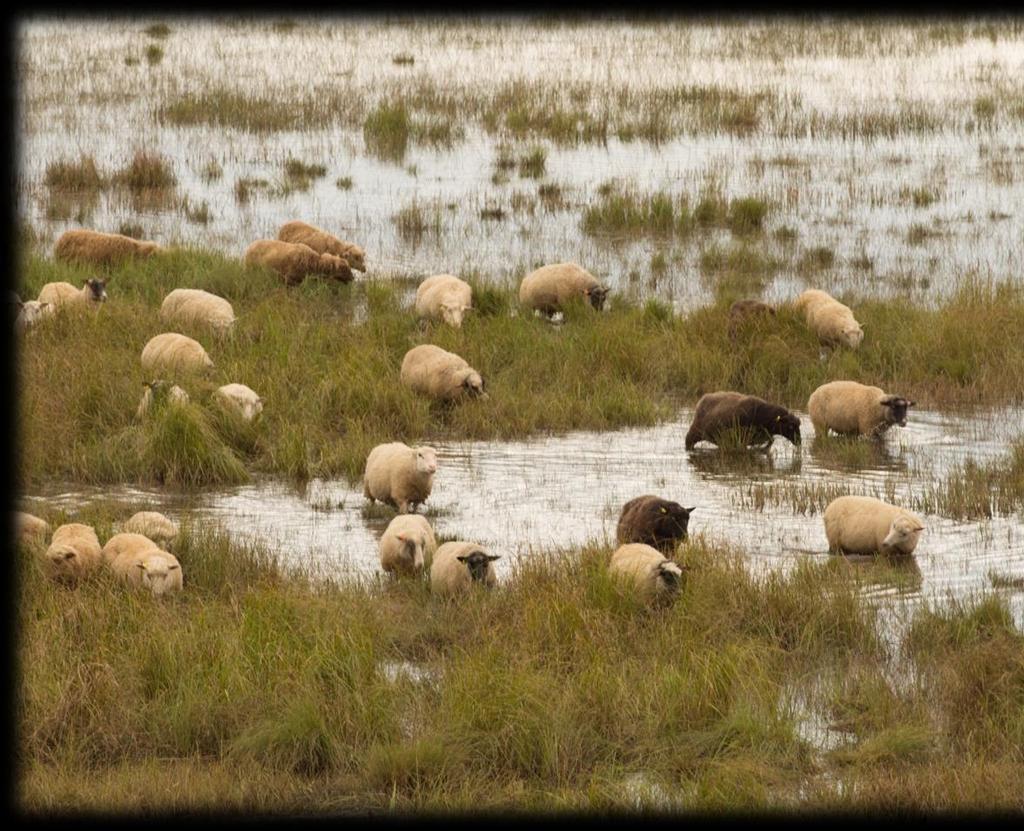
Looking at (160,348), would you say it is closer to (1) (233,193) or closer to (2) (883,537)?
(2) (883,537)

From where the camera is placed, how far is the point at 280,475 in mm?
12586

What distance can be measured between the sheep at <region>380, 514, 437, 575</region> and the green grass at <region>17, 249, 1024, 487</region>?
7.89 feet

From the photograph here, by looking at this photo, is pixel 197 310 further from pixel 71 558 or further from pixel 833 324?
pixel 71 558

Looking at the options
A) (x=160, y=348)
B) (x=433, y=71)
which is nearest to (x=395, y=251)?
(x=160, y=348)

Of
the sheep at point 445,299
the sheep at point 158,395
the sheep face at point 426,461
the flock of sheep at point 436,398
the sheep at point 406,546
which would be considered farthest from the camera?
the sheep at point 445,299

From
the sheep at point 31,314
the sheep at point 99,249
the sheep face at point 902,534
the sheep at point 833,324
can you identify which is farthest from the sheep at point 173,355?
the sheep face at point 902,534

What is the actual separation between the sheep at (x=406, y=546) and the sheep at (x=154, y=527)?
1408mm

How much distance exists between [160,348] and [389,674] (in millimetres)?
6594

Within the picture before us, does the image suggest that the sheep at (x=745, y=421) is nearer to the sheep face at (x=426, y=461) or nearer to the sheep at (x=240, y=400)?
the sheep face at (x=426, y=461)

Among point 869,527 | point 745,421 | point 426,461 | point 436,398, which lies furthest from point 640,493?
point 436,398

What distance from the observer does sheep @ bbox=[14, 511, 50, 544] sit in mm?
10172

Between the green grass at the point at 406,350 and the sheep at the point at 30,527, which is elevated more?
the green grass at the point at 406,350

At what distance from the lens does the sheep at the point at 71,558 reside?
9.61 meters

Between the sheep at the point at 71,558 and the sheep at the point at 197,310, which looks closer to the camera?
the sheep at the point at 71,558
